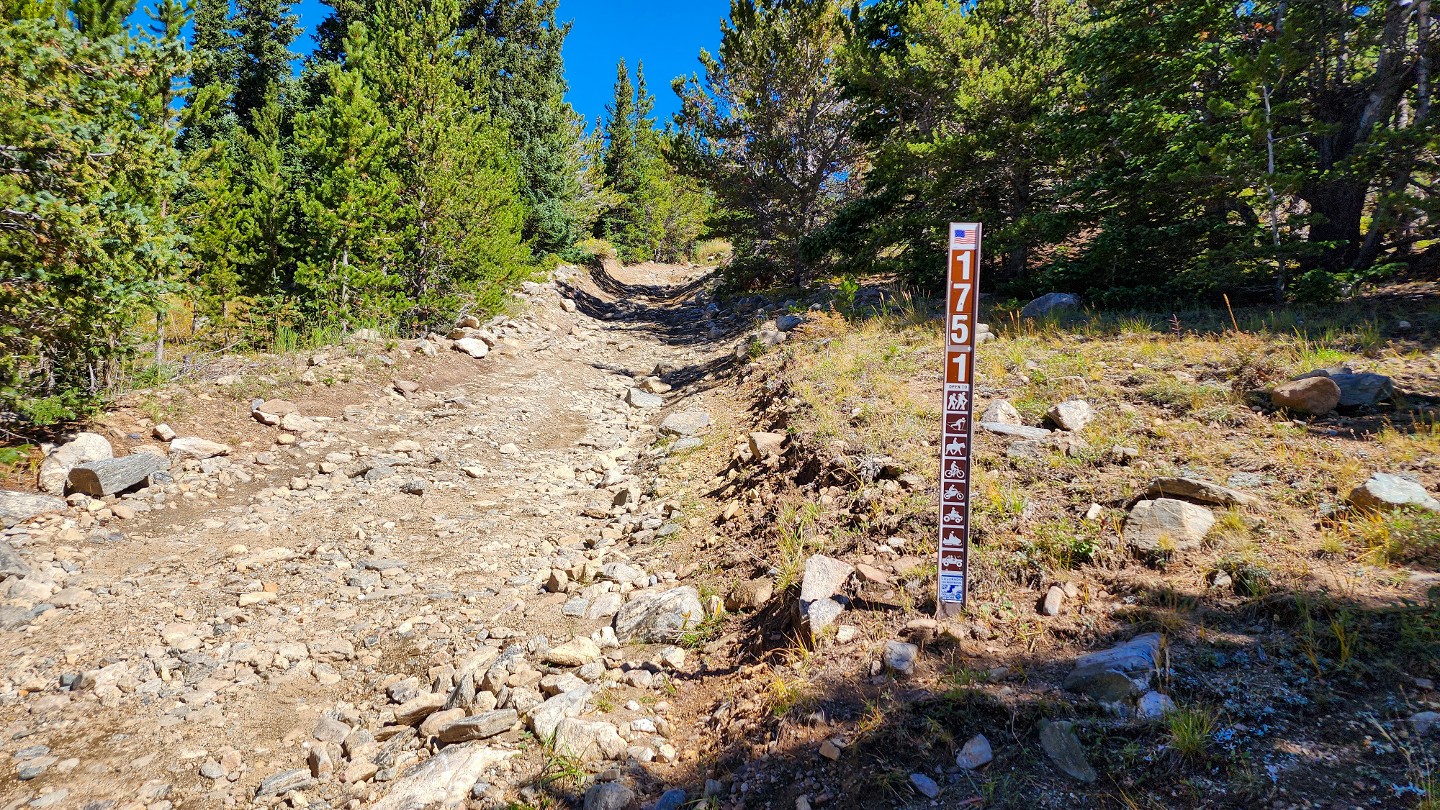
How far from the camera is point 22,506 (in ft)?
17.0

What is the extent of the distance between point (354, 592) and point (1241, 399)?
25.0 ft

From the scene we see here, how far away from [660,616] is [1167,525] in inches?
132

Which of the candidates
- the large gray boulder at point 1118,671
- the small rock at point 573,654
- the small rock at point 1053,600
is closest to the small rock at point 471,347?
the small rock at point 573,654

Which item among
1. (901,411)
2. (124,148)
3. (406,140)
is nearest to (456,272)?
(406,140)

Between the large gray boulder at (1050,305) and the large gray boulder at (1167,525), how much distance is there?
6485 mm

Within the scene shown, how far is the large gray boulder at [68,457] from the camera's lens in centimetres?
559

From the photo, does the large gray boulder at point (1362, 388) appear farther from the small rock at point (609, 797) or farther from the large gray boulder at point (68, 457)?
the large gray boulder at point (68, 457)

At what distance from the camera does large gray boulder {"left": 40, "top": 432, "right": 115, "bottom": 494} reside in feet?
18.3

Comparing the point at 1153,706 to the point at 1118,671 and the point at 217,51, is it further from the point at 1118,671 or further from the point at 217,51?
the point at 217,51

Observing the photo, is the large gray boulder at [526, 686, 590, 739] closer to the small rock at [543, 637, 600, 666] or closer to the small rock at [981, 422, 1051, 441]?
the small rock at [543, 637, 600, 666]

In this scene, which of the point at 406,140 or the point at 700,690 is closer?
the point at 700,690

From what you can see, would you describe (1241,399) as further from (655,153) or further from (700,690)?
(655,153)

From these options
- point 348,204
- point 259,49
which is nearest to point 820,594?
point 348,204

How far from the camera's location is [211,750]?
131 inches
